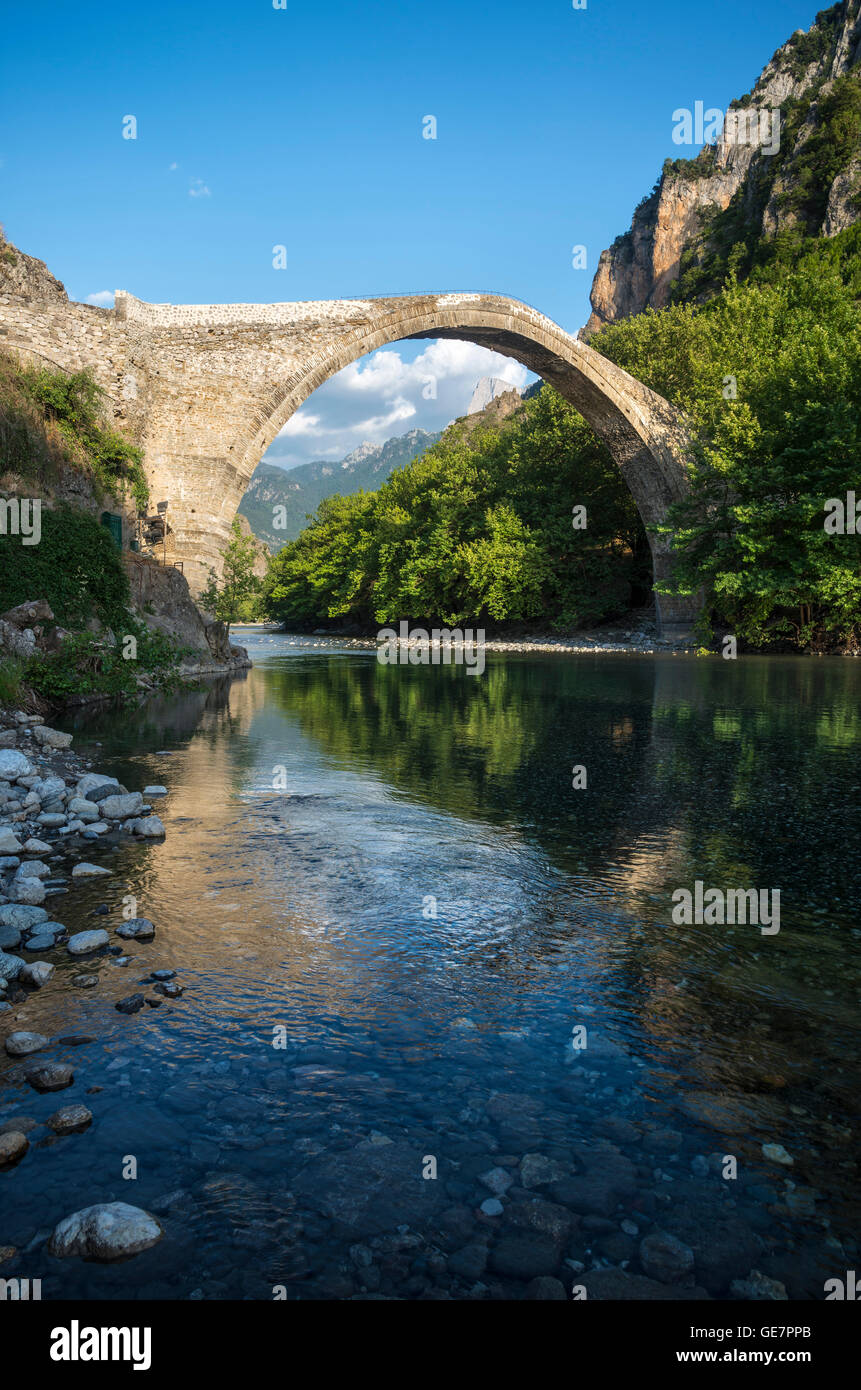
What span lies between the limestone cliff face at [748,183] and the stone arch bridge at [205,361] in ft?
137

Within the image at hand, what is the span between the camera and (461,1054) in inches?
113

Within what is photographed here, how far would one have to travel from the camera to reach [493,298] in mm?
29328

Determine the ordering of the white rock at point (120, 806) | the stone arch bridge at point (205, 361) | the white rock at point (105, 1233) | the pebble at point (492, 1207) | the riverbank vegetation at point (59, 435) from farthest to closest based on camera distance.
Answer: the stone arch bridge at point (205, 361)
the riverbank vegetation at point (59, 435)
the white rock at point (120, 806)
the pebble at point (492, 1207)
the white rock at point (105, 1233)

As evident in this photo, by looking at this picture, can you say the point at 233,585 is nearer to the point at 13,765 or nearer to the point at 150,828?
the point at 13,765

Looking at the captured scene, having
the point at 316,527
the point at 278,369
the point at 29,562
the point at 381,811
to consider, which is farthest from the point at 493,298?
the point at 316,527

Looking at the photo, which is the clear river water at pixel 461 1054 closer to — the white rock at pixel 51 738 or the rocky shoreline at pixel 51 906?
the rocky shoreline at pixel 51 906

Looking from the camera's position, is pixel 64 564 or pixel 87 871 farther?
pixel 64 564

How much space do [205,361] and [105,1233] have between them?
25.9 metres

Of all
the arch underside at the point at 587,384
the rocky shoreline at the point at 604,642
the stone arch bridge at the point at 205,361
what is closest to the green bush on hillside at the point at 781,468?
the rocky shoreline at the point at 604,642

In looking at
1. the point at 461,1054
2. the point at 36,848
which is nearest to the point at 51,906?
the point at 36,848

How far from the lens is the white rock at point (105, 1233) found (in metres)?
1.97

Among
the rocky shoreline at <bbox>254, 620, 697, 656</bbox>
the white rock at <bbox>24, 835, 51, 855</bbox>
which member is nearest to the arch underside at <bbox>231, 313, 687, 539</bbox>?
the rocky shoreline at <bbox>254, 620, 697, 656</bbox>

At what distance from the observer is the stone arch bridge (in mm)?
21484

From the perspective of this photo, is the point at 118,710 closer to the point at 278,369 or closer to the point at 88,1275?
the point at 88,1275
